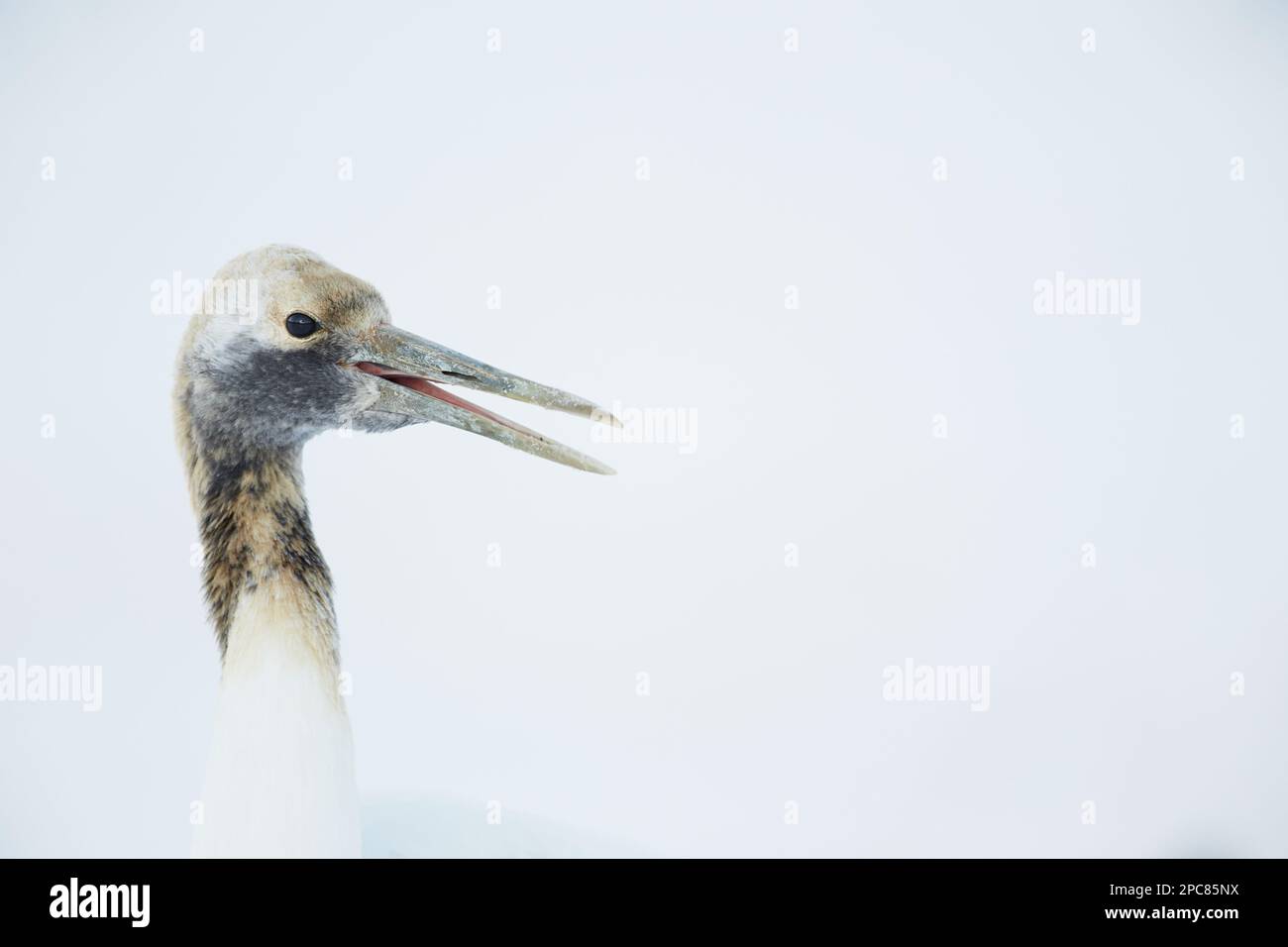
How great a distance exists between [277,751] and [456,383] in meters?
0.84

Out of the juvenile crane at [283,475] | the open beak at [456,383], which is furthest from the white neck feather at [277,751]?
the open beak at [456,383]

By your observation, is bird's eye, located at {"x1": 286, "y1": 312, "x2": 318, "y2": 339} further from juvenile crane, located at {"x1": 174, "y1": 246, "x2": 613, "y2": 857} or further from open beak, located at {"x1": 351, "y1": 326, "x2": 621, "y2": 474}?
open beak, located at {"x1": 351, "y1": 326, "x2": 621, "y2": 474}

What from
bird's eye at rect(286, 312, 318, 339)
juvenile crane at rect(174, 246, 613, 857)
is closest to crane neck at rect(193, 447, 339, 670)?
juvenile crane at rect(174, 246, 613, 857)

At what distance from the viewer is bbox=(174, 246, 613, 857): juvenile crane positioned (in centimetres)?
191

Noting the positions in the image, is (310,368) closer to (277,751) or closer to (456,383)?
(456,383)

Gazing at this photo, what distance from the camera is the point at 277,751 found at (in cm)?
190

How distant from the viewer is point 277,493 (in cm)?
213

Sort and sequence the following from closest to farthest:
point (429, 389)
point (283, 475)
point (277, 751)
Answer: point (277, 751) → point (283, 475) → point (429, 389)

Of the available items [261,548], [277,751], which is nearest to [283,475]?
[261,548]

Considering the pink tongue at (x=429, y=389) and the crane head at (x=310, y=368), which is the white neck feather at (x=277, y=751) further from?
the pink tongue at (x=429, y=389)

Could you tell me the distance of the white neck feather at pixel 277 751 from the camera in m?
1.90
